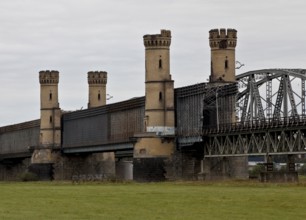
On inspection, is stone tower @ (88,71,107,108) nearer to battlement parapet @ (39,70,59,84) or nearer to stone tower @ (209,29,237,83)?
battlement parapet @ (39,70,59,84)

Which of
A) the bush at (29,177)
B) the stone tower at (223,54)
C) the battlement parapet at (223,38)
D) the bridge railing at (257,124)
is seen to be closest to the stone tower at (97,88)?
the bush at (29,177)

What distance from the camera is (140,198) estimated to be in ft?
192

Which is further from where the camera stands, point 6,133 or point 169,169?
point 6,133

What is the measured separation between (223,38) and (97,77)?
4688 cm

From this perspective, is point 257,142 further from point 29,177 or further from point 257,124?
point 29,177

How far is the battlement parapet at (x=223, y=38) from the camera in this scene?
11638 cm

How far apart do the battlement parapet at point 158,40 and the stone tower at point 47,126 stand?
40533 mm

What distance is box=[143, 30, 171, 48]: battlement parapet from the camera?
116438mm

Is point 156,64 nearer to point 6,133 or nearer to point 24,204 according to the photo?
point 24,204

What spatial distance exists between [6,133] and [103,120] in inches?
2067

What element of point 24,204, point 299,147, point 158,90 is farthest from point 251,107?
point 24,204

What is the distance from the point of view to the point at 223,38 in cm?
11625

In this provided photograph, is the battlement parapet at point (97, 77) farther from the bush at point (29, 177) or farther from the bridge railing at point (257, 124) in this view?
the bridge railing at point (257, 124)

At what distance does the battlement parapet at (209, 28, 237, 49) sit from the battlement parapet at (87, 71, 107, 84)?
1794 inches
